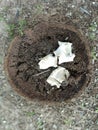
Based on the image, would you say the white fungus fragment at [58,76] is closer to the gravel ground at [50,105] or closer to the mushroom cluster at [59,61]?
the mushroom cluster at [59,61]

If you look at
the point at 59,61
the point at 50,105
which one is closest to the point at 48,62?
the point at 59,61

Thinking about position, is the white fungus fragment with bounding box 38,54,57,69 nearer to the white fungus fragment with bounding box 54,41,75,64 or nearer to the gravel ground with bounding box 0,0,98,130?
the white fungus fragment with bounding box 54,41,75,64

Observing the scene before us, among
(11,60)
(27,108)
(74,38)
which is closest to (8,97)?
(27,108)

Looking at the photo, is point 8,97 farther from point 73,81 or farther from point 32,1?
point 32,1

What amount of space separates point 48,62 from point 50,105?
25 centimetres

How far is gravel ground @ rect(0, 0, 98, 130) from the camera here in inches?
70.1

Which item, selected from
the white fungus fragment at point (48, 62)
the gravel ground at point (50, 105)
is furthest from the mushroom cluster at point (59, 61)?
the gravel ground at point (50, 105)

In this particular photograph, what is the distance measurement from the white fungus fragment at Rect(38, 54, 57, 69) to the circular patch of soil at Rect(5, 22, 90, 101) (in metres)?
0.03

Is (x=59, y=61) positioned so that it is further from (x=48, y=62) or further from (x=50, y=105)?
(x=50, y=105)

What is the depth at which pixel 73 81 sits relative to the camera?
5.51 feet

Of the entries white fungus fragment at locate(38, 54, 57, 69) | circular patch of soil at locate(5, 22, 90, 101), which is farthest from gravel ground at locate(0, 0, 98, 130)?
white fungus fragment at locate(38, 54, 57, 69)

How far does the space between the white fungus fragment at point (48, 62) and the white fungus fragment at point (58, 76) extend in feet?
0.12

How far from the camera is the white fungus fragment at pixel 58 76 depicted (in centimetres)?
168

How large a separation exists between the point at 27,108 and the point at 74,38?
477 mm
